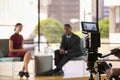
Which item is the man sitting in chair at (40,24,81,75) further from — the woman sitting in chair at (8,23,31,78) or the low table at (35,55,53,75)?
the woman sitting in chair at (8,23,31,78)

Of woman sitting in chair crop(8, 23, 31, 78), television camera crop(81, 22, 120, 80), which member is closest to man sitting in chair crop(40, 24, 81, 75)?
woman sitting in chair crop(8, 23, 31, 78)

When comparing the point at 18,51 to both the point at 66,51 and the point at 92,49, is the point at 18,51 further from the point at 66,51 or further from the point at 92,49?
the point at 92,49

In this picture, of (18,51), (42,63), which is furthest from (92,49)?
(42,63)

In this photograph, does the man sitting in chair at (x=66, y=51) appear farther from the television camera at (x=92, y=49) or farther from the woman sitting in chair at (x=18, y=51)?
the television camera at (x=92, y=49)

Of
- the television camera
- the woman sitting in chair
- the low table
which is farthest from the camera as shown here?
the low table

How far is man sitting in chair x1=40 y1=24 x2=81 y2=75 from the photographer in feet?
21.5

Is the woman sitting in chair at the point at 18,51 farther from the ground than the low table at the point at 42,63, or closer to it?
farther from the ground

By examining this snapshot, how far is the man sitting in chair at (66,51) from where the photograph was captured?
21.5 ft

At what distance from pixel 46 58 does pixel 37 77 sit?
1.76 ft

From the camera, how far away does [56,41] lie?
9.30 m

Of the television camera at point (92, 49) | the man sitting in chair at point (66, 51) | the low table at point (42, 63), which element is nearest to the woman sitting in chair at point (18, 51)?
the low table at point (42, 63)

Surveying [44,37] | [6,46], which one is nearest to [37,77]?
[6,46]

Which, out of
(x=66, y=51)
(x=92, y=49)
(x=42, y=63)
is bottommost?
(x=42, y=63)

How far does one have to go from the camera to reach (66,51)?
6664 millimetres
